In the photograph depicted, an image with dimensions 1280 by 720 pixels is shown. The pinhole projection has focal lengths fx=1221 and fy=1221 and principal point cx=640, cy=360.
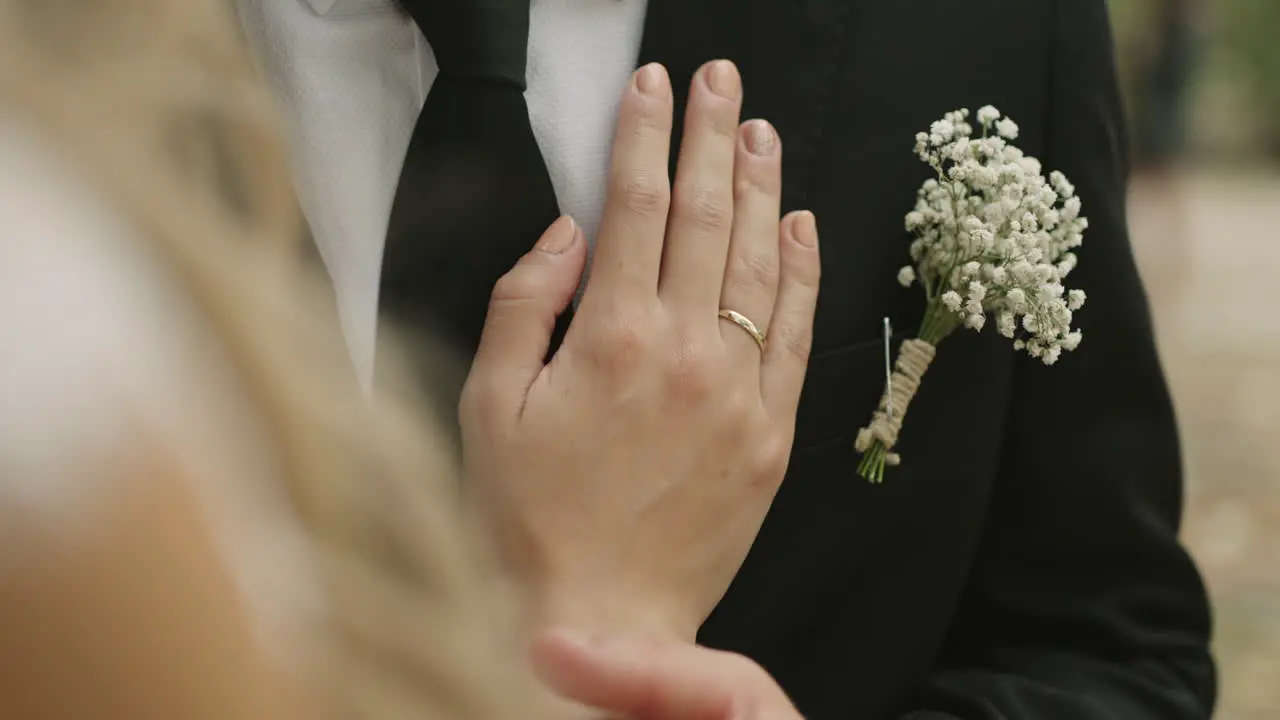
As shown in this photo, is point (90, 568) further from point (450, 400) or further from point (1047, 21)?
point (1047, 21)

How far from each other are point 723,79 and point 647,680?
0.52 metres

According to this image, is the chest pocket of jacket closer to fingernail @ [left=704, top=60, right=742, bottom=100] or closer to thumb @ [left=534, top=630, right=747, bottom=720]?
fingernail @ [left=704, top=60, right=742, bottom=100]

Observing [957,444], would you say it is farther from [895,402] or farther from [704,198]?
[704,198]

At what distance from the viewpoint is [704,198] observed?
87 centimetres

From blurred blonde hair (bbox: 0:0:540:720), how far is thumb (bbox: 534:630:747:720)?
3 centimetres

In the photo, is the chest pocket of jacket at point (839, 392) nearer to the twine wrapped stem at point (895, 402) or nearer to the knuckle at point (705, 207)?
the twine wrapped stem at point (895, 402)

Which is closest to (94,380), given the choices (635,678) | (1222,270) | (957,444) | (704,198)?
(635,678)

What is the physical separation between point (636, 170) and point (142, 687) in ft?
1.93

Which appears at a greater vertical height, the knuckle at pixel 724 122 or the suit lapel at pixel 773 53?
the suit lapel at pixel 773 53

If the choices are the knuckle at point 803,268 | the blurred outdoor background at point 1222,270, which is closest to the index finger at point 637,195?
the knuckle at point 803,268

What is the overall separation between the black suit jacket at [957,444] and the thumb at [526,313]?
0.17 m

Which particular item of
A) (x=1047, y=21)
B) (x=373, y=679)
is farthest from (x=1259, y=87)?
(x=373, y=679)

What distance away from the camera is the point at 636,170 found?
2.79 ft

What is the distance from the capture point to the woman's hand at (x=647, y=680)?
486 mm
